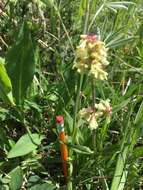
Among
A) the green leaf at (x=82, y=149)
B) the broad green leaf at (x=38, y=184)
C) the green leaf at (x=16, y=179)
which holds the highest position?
the green leaf at (x=82, y=149)

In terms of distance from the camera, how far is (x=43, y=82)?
4.97 feet

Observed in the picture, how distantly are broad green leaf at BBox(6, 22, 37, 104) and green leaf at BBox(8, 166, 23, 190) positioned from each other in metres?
0.21

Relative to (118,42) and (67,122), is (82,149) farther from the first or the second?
(118,42)

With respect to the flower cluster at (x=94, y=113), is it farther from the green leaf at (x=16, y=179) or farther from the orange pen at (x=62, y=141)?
the green leaf at (x=16, y=179)

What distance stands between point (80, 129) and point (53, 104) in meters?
0.18

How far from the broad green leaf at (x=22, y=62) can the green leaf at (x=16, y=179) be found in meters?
0.21

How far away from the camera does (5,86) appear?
1299 mm

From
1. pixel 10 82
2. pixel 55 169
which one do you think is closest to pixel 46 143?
pixel 55 169

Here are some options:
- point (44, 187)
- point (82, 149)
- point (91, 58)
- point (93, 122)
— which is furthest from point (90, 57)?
point (44, 187)

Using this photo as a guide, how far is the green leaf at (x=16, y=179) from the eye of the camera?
120cm

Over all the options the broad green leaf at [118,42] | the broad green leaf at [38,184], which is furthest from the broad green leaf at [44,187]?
the broad green leaf at [118,42]

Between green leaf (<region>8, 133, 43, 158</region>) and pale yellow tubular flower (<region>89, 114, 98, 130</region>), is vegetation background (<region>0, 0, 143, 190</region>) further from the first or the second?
pale yellow tubular flower (<region>89, 114, 98, 130</region>)

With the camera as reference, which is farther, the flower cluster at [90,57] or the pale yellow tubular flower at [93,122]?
the pale yellow tubular flower at [93,122]

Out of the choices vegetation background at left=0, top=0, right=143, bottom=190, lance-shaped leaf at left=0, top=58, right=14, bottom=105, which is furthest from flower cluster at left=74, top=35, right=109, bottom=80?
lance-shaped leaf at left=0, top=58, right=14, bottom=105
